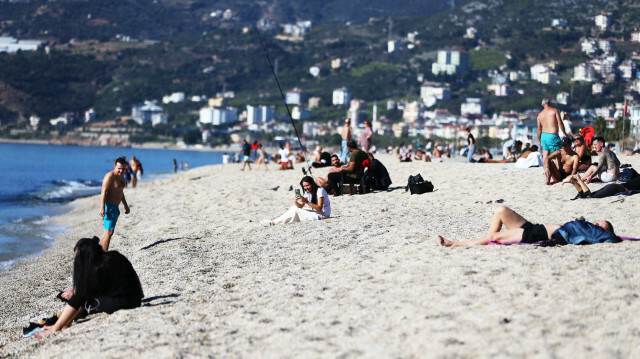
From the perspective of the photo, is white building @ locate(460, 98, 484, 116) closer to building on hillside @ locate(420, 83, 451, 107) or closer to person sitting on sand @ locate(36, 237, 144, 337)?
building on hillside @ locate(420, 83, 451, 107)

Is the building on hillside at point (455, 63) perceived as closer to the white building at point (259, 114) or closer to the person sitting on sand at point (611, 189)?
the white building at point (259, 114)

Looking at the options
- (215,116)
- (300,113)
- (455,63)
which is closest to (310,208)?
(300,113)

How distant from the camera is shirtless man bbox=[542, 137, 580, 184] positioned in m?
11.9

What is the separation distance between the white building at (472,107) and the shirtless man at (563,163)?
492 ft

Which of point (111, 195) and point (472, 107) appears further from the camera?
point (472, 107)

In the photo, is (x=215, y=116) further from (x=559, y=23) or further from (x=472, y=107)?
(x=559, y=23)

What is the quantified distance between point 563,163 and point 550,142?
618mm

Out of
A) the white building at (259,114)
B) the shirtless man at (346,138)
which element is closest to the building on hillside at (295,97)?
the white building at (259,114)

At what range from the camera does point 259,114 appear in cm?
17675

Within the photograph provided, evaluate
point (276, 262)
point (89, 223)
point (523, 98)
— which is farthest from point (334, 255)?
point (523, 98)

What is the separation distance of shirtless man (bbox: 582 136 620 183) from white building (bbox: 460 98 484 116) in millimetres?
150490

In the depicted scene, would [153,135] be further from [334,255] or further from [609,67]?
[334,255]

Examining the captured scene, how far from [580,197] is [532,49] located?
594 feet

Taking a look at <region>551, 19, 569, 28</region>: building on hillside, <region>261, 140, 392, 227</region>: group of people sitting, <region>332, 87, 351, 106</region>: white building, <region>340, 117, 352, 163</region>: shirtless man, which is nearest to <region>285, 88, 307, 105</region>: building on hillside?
<region>332, 87, 351, 106</region>: white building
